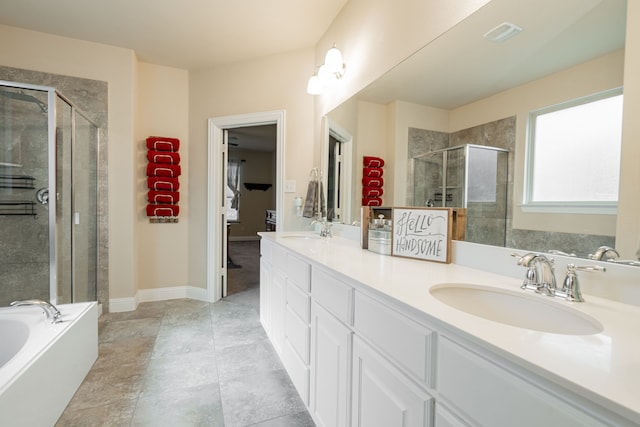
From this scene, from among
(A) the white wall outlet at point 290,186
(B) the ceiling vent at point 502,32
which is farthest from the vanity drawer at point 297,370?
(B) the ceiling vent at point 502,32

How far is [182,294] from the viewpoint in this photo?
10.7 feet

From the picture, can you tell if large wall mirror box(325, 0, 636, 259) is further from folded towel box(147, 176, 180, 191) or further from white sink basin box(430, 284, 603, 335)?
folded towel box(147, 176, 180, 191)

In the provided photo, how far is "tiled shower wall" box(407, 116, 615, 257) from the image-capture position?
867mm

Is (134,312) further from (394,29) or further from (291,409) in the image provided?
(394,29)

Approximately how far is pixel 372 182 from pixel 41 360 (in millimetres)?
1877

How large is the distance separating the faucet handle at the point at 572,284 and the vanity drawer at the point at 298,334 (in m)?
1.04

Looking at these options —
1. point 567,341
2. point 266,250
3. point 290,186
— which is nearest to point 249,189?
point 290,186

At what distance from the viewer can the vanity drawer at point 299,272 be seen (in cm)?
148

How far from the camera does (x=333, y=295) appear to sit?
1195 millimetres

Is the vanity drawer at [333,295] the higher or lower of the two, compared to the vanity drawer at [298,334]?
higher

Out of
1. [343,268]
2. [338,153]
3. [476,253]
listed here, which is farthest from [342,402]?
[338,153]

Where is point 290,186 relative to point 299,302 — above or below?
above

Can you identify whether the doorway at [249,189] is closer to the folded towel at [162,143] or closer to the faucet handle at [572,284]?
the folded towel at [162,143]

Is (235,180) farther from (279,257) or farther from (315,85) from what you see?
(279,257)
